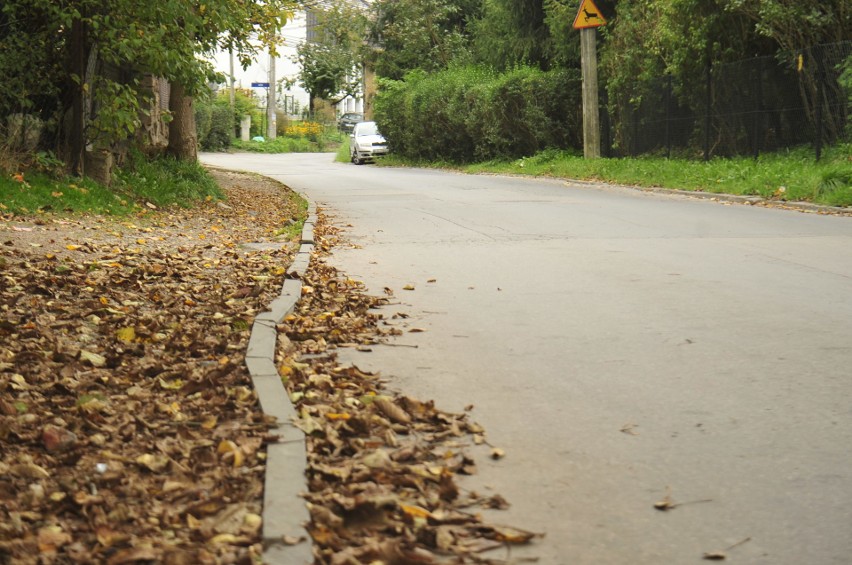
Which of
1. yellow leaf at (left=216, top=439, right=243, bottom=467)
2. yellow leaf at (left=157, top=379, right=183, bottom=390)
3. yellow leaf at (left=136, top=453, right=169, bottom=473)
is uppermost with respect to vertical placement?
yellow leaf at (left=157, top=379, right=183, bottom=390)

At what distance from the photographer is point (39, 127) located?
51.2 ft

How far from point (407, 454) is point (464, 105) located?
3247cm

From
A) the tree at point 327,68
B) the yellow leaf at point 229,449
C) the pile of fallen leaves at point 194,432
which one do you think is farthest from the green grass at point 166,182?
the tree at point 327,68

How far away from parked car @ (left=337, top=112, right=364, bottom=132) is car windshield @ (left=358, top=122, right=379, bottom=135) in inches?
1247

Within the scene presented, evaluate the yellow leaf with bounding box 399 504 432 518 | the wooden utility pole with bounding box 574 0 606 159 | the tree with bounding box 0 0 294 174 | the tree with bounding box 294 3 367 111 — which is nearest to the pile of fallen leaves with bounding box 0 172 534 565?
the yellow leaf with bounding box 399 504 432 518

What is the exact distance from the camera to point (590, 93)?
27.4 metres

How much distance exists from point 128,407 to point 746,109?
19533 millimetres

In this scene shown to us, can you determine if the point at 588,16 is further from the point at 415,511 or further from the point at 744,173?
the point at 415,511

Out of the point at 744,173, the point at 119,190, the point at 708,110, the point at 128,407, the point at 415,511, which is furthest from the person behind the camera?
the point at 708,110

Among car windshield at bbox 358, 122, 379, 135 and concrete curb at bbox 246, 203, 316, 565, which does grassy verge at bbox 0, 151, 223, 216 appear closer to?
concrete curb at bbox 246, 203, 316, 565

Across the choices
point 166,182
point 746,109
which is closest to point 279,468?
point 166,182

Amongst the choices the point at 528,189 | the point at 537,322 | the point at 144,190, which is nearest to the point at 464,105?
the point at 528,189

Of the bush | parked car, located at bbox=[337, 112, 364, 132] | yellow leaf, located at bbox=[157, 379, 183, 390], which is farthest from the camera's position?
parked car, located at bbox=[337, 112, 364, 132]

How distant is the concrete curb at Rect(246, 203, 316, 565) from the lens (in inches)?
136
